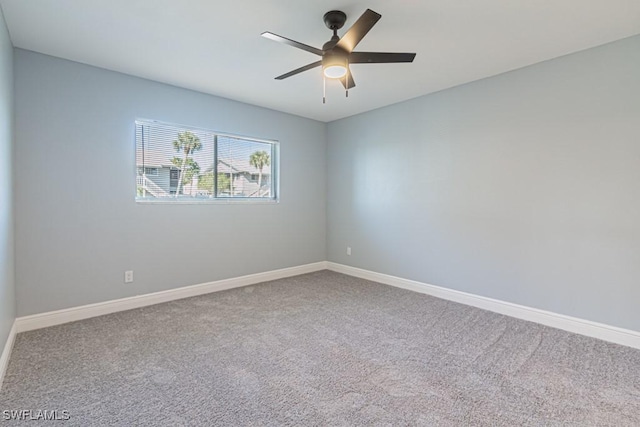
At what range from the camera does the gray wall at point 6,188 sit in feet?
7.00

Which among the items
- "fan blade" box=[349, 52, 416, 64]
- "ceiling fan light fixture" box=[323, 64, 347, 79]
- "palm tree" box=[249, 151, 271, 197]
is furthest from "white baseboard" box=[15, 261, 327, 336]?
"fan blade" box=[349, 52, 416, 64]

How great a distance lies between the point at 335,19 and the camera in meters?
2.19

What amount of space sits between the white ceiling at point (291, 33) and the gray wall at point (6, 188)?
29 cm

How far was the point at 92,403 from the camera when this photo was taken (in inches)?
70.6

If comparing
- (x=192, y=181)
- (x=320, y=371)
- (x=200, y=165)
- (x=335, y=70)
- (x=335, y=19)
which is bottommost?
(x=320, y=371)

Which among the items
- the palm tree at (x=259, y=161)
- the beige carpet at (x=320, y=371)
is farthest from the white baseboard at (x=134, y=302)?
the palm tree at (x=259, y=161)

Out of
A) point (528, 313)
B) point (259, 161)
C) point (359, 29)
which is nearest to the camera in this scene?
point (359, 29)

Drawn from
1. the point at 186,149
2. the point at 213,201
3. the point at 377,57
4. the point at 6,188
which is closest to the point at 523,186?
the point at 377,57

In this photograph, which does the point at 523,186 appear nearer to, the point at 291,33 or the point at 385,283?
the point at 385,283

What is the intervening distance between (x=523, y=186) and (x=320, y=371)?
2.58 meters

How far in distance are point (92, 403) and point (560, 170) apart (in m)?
3.93

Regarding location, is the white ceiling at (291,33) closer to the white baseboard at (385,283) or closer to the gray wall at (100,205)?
the gray wall at (100,205)

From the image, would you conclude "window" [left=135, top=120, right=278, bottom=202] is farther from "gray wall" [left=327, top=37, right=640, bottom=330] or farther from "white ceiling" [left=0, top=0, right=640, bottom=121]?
"gray wall" [left=327, top=37, right=640, bottom=330]

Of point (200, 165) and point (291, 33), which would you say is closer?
point (291, 33)
